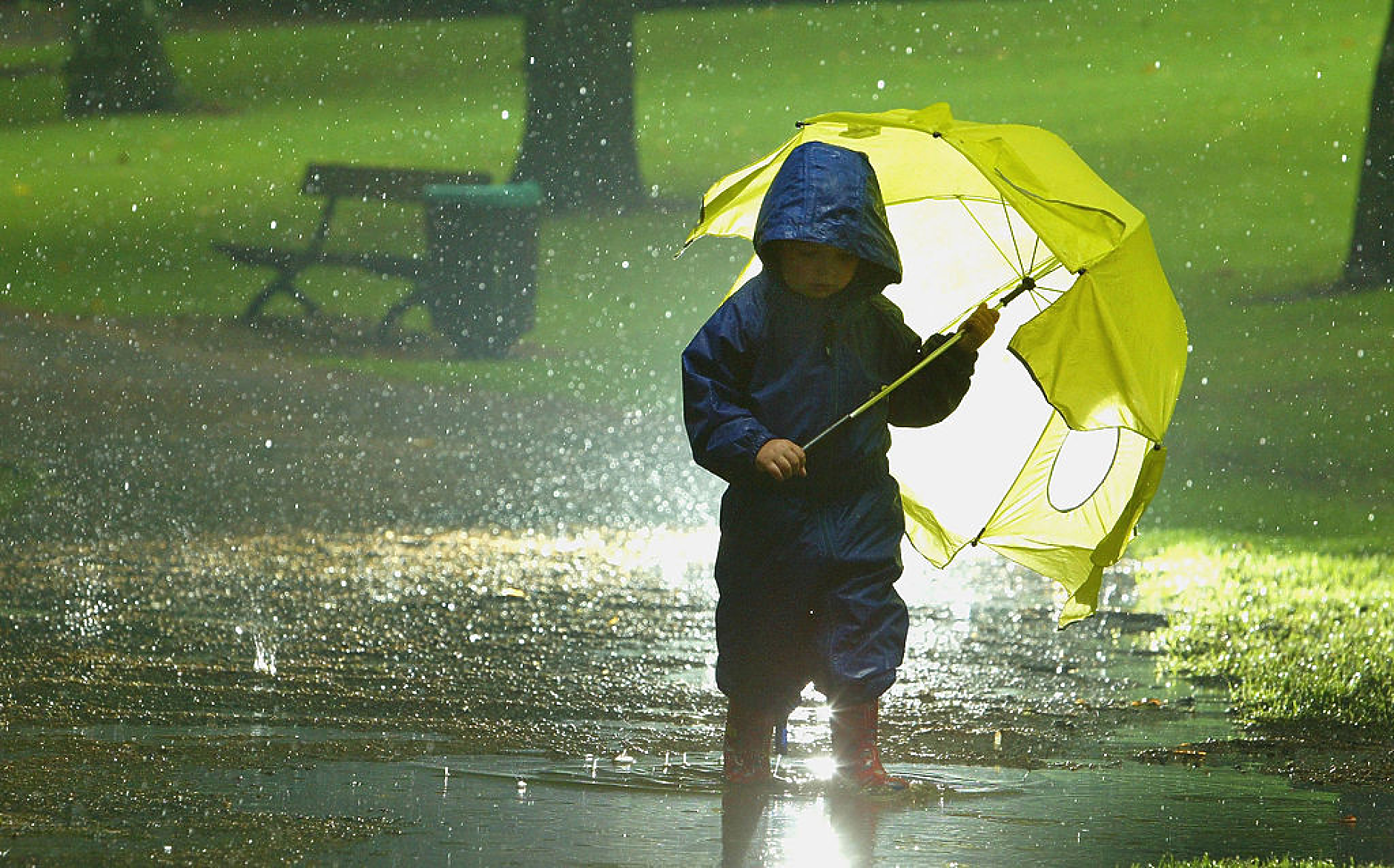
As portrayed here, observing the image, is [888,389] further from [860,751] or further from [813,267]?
[860,751]

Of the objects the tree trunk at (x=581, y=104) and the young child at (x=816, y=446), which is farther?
the tree trunk at (x=581, y=104)

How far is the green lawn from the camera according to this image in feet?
45.0

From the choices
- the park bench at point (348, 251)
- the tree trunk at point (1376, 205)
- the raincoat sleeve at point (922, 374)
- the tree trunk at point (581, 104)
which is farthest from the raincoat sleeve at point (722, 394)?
the tree trunk at point (1376, 205)

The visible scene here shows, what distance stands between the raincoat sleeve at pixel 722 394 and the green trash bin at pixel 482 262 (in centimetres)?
923

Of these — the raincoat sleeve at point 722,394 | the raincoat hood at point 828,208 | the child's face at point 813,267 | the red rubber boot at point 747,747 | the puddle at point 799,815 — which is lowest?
the puddle at point 799,815

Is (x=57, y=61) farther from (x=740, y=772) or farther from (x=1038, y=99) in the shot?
(x=740, y=772)

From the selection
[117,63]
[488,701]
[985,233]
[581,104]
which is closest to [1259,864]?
[985,233]

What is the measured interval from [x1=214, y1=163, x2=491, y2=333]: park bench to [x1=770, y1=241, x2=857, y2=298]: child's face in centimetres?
938

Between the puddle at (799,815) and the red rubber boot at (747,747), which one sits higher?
the red rubber boot at (747,747)

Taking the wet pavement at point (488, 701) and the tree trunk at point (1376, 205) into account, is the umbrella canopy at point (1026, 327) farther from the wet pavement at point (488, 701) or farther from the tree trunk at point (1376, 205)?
the tree trunk at point (1376, 205)

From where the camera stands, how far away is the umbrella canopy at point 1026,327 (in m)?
4.44

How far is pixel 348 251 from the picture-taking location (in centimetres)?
1402

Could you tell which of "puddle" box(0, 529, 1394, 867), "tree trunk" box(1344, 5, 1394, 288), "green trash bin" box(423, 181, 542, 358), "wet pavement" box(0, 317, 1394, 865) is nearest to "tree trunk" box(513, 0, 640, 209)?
"green trash bin" box(423, 181, 542, 358)

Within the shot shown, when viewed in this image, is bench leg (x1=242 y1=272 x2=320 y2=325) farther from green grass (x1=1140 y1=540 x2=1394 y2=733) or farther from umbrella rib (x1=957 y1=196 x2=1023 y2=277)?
umbrella rib (x1=957 y1=196 x2=1023 y2=277)
